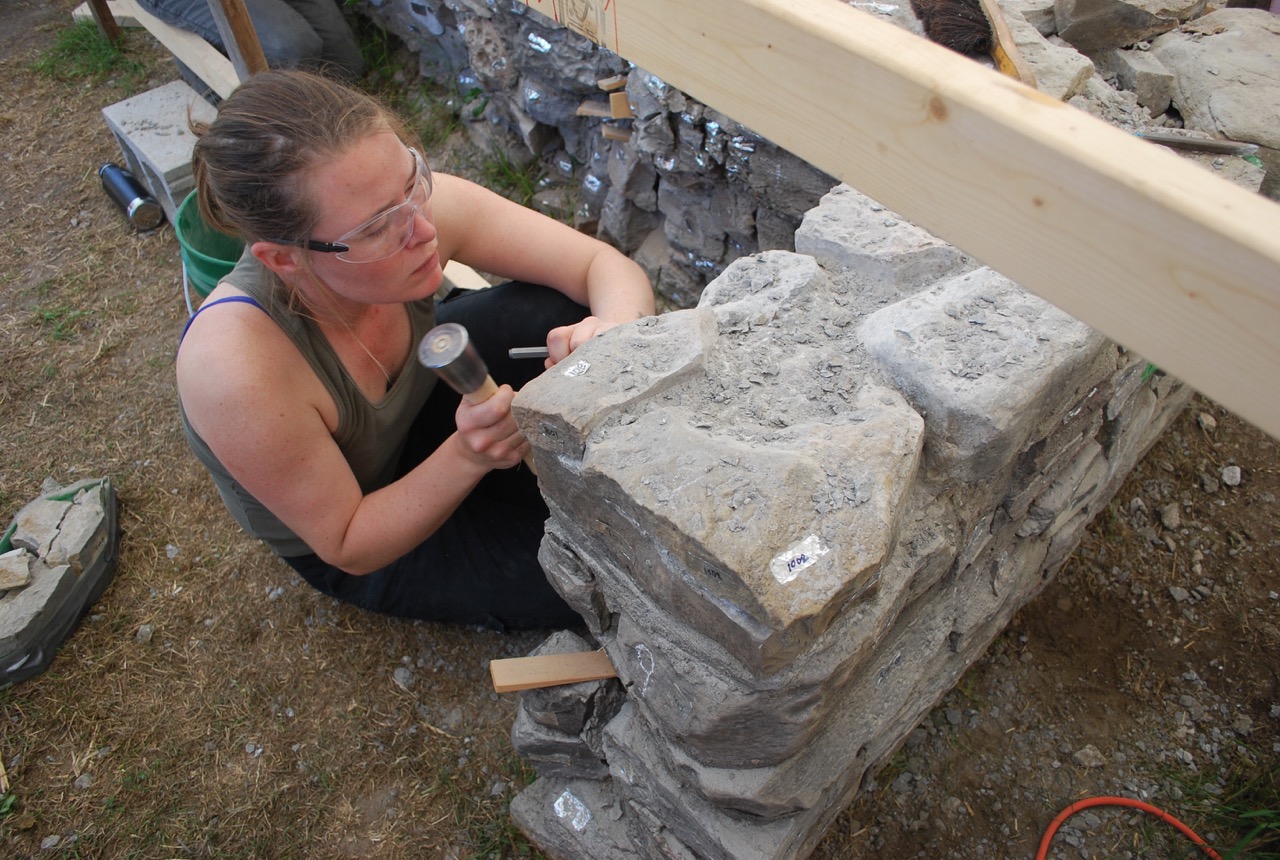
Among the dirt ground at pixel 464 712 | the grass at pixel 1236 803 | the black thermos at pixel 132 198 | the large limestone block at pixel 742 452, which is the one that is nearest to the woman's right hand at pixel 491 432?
the large limestone block at pixel 742 452

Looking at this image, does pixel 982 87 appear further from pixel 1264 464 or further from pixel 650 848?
pixel 1264 464

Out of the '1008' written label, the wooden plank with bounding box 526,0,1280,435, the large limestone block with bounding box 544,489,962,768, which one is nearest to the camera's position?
the wooden plank with bounding box 526,0,1280,435

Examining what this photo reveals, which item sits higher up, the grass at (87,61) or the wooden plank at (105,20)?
the wooden plank at (105,20)

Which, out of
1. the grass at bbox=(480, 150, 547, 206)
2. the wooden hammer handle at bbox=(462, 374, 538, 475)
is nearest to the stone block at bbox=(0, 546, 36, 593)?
the wooden hammer handle at bbox=(462, 374, 538, 475)

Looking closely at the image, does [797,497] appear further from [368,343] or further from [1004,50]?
[1004,50]

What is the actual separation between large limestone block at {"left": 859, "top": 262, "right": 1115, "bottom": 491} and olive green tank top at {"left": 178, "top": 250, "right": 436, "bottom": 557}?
3.77 feet

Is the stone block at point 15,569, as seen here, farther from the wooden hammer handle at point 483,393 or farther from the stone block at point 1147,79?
the stone block at point 1147,79

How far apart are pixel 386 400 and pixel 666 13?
47.9 inches

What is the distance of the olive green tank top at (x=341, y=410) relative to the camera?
1712mm

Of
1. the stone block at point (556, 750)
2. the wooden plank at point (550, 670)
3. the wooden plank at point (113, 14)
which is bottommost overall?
the stone block at point (556, 750)

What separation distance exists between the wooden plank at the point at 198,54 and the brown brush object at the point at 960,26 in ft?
9.66

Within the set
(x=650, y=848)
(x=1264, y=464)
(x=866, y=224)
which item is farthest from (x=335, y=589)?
(x=1264, y=464)

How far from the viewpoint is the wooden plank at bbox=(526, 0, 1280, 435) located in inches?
28.0

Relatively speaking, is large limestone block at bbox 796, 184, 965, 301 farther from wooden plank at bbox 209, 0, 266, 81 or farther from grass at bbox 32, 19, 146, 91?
grass at bbox 32, 19, 146, 91
